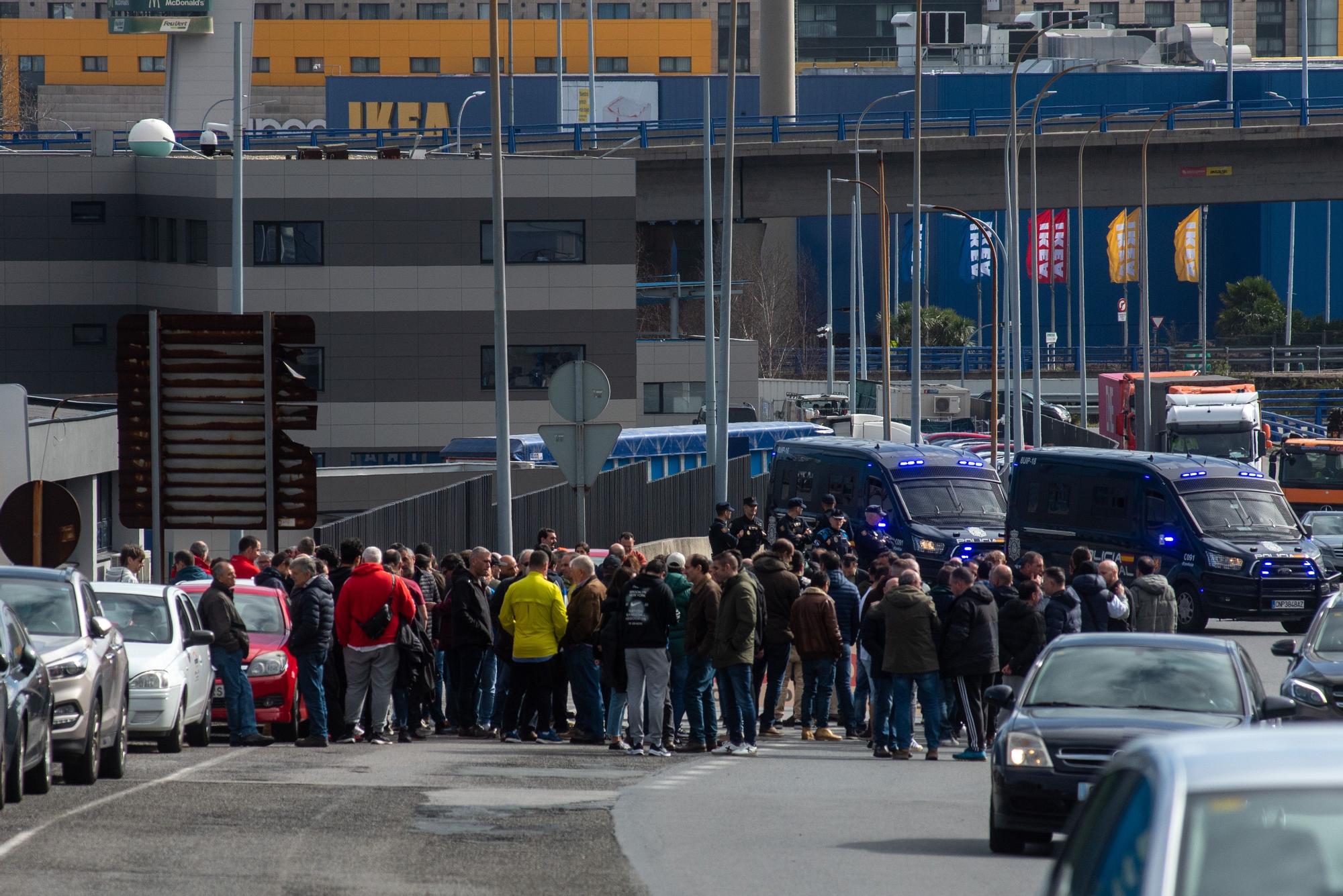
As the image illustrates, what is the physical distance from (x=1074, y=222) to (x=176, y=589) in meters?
84.1

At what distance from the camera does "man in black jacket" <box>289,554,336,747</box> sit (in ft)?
51.5

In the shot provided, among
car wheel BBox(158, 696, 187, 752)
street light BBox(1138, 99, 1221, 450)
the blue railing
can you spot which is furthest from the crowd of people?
the blue railing

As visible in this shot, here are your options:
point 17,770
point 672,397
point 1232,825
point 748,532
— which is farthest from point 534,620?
point 672,397

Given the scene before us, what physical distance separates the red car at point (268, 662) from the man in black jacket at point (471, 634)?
54.1 inches

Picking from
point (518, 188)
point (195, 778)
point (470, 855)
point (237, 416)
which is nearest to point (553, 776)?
point (195, 778)

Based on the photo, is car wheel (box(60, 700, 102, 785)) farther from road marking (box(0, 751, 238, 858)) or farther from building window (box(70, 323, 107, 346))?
building window (box(70, 323, 107, 346))

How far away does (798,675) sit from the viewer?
19797 mm

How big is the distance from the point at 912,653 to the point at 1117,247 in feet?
235

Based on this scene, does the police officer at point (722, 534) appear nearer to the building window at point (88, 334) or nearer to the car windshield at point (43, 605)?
the car windshield at point (43, 605)

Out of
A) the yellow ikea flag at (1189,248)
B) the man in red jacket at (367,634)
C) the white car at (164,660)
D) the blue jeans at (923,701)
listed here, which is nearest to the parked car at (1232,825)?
the white car at (164,660)

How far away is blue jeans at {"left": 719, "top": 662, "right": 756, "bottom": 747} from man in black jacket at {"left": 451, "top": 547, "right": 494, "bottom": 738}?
2.11m

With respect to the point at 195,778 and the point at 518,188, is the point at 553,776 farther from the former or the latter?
the point at 518,188

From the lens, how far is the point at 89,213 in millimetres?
52312

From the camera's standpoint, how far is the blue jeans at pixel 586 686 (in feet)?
53.8
